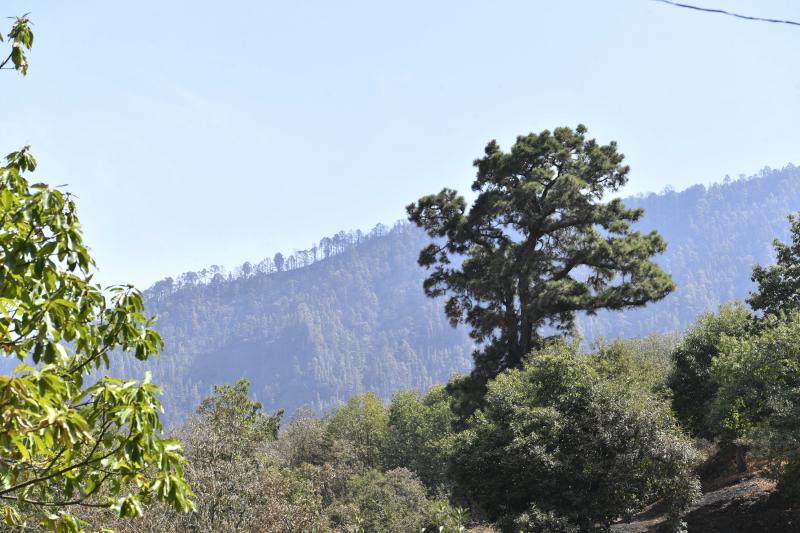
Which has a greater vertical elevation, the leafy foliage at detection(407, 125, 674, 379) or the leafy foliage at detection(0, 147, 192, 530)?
the leafy foliage at detection(407, 125, 674, 379)

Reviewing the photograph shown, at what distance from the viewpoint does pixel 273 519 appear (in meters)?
13.7

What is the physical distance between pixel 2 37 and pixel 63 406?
306 centimetres

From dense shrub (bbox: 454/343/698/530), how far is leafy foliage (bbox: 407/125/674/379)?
7454 millimetres

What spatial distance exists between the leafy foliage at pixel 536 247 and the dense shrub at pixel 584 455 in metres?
7.45

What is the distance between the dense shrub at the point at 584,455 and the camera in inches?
581

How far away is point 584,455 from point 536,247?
1057cm

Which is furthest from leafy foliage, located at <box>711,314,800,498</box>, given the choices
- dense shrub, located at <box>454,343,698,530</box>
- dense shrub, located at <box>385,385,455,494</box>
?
dense shrub, located at <box>385,385,455,494</box>

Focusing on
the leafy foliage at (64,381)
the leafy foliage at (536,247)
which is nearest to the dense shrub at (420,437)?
the leafy foliage at (536,247)

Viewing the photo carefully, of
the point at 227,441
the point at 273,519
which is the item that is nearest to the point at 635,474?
the point at 273,519

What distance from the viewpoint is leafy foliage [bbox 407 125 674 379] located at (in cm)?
2284

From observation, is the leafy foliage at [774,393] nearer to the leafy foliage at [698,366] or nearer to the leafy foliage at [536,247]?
the leafy foliage at [536,247]

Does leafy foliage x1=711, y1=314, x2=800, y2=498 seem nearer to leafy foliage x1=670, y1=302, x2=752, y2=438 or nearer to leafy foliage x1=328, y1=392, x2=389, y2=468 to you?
leafy foliage x1=670, y1=302, x2=752, y2=438

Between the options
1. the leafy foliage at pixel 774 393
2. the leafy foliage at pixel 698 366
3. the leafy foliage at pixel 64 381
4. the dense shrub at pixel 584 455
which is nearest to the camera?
the leafy foliage at pixel 64 381

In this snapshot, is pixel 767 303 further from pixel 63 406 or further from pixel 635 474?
pixel 63 406
